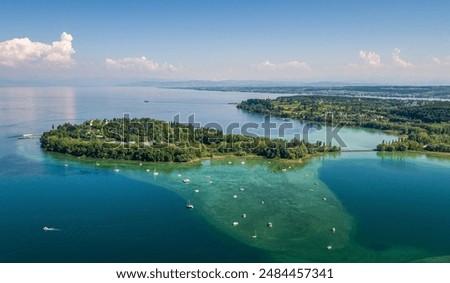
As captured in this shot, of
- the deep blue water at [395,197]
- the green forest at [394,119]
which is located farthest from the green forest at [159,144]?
the green forest at [394,119]

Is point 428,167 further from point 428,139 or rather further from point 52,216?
point 52,216

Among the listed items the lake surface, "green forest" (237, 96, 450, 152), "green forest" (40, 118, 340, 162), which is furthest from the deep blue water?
"green forest" (237, 96, 450, 152)

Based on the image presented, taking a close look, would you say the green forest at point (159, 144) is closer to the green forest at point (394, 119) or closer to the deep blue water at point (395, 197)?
the deep blue water at point (395, 197)

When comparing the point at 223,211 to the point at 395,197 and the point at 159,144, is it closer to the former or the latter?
the point at 395,197

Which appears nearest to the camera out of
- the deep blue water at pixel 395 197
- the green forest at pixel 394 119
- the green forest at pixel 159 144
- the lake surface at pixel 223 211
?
the lake surface at pixel 223 211

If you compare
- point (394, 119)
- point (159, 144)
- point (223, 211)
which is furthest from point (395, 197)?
point (394, 119)

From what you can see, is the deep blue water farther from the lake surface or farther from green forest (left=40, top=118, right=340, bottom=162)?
green forest (left=40, top=118, right=340, bottom=162)
